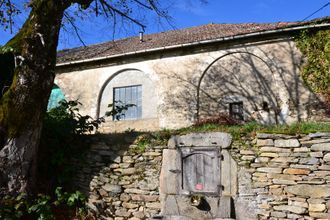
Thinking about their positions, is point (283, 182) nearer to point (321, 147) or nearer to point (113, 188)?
point (321, 147)

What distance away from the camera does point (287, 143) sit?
6.36 meters

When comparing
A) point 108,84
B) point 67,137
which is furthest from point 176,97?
point 67,137

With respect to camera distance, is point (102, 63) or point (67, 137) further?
point (102, 63)

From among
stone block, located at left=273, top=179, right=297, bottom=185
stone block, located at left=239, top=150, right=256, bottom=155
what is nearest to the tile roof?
stone block, located at left=239, top=150, right=256, bottom=155

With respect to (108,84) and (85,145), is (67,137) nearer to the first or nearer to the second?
(85,145)

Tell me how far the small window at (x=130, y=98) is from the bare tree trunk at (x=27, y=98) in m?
6.62

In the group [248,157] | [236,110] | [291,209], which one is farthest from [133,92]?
[291,209]

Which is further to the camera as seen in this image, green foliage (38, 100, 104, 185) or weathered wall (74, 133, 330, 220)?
green foliage (38, 100, 104, 185)

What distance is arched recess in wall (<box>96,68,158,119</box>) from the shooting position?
13219 mm

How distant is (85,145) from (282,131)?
4151 mm

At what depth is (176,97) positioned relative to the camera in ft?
41.5

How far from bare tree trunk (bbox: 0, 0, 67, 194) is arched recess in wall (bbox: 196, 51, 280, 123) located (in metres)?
6.44

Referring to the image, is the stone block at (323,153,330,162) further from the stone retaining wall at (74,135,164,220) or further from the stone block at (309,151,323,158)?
the stone retaining wall at (74,135,164,220)

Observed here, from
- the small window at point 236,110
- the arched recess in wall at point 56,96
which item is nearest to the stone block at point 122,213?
the small window at point 236,110
